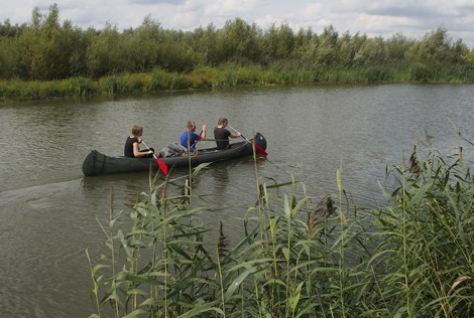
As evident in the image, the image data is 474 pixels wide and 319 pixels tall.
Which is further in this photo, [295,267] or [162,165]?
[162,165]

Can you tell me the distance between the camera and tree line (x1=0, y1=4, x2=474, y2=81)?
26734mm

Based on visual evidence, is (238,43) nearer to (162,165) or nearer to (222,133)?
(222,133)

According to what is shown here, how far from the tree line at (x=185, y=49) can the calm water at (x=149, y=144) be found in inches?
185

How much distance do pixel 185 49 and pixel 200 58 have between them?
3.51 feet

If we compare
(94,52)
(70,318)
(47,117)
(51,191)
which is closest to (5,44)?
(94,52)

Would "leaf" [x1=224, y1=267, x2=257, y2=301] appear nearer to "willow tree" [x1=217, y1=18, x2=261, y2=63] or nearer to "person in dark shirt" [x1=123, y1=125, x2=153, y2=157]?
"person in dark shirt" [x1=123, y1=125, x2=153, y2=157]

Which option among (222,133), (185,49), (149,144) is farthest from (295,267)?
(185,49)

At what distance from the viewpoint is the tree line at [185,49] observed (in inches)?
1053

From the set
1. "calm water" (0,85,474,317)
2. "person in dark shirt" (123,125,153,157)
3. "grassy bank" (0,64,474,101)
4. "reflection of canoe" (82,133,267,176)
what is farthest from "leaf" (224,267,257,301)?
"grassy bank" (0,64,474,101)

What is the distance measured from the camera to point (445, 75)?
36.7 metres

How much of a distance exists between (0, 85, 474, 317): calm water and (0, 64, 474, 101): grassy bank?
80.9 inches

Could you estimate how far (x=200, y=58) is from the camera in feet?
114

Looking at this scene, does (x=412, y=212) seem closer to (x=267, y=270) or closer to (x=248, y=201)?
(x=267, y=270)

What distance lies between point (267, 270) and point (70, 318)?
7.44 feet
